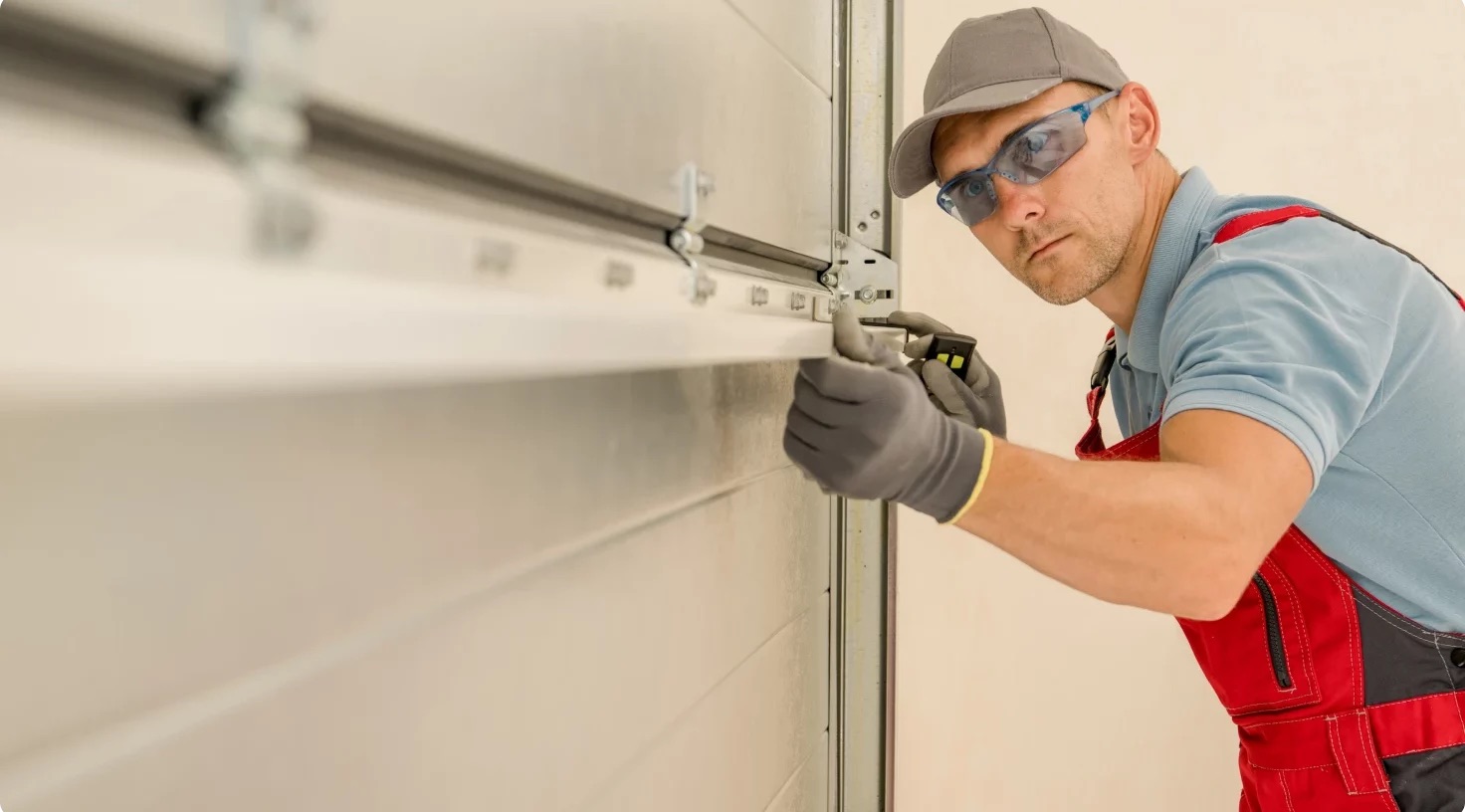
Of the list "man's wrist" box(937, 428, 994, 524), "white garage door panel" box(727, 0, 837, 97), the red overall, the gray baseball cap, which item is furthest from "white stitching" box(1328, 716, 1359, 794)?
"white garage door panel" box(727, 0, 837, 97)

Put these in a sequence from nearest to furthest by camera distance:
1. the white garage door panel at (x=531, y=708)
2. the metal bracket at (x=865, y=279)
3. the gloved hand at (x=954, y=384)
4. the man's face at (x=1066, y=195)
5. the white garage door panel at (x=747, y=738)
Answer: the white garage door panel at (x=531, y=708)
the white garage door panel at (x=747, y=738)
the man's face at (x=1066, y=195)
the gloved hand at (x=954, y=384)
the metal bracket at (x=865, y=279)

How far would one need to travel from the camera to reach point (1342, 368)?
2.89 feet

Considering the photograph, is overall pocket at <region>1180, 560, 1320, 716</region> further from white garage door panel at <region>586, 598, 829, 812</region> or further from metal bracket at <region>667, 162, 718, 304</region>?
metal bracket at <region>667, 162, 718, 304</region>

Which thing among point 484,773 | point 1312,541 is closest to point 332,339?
point 484,773

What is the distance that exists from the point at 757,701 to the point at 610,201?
0.87 metres

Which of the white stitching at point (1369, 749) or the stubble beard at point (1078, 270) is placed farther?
the stubble beard at point (1078, 270)

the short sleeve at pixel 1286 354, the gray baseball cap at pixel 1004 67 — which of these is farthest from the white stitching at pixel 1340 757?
the gray baseball cap at pixel 1004 67

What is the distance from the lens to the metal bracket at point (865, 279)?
5.17 feet

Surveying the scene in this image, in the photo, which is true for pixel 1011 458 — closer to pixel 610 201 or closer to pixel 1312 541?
pixel 610 201

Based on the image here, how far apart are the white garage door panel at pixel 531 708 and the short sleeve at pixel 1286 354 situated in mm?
615

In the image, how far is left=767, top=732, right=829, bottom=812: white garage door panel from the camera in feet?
4.84

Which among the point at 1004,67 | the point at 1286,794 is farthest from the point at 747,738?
the point at 1004,67

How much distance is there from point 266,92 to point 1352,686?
1445mm

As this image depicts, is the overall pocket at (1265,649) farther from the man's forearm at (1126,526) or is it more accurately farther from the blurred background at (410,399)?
the blurred background at (410,399)
